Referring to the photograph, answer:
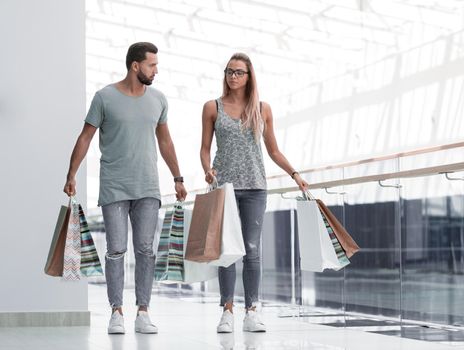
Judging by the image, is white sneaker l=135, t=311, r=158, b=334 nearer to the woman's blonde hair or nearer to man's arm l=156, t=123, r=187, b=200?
man's arm l=156, t=123, r=187, b=200

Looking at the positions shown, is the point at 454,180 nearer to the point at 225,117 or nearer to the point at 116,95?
the point at 225,117

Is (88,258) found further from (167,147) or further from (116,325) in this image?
(167,147)

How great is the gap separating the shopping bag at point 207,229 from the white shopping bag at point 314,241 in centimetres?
41

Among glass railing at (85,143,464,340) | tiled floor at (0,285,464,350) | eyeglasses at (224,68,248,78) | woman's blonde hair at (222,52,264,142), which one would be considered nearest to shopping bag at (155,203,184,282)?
tiled floor at (0,285,464,350)

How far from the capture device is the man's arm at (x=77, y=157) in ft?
14.2

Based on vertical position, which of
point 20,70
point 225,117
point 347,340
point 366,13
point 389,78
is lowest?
point 347,340

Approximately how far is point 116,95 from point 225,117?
1.57ft

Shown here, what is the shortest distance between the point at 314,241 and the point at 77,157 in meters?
1.06

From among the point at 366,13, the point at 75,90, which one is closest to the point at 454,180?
the point at 75,90

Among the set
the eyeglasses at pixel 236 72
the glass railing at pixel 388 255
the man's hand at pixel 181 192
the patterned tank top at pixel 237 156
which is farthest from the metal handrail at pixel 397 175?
the man's hand at pixel 181 192

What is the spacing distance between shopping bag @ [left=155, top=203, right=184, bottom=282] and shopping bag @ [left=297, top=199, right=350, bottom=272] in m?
0.53

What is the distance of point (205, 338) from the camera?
13.2ft

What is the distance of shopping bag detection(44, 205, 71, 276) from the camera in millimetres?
4324

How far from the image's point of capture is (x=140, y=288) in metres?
4.43
